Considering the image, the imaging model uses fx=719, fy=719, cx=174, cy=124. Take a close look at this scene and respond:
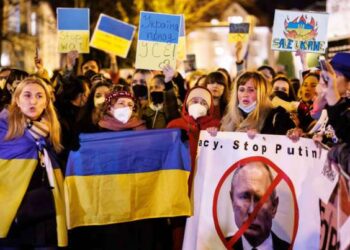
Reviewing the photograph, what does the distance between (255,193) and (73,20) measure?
4976mm

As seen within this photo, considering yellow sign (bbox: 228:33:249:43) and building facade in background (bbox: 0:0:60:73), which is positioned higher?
building facade in background (bbox: 0:0:60:73)

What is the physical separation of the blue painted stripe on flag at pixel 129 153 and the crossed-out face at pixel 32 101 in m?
0.55

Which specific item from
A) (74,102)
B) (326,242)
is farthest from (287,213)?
(74,102)

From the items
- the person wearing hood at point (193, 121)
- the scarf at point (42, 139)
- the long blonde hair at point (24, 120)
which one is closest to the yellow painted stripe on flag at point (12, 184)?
the scarf at point (42, 139)

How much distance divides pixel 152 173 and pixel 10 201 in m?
1.32

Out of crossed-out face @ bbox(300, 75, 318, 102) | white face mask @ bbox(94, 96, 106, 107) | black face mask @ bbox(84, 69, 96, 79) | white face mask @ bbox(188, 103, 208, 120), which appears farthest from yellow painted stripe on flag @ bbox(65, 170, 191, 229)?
black face mask @ bbox(84, 69, 96, 79)

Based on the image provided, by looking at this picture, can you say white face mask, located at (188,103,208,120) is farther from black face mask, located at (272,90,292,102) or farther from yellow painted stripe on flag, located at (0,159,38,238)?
black face mask, located at (272,90,292,102)

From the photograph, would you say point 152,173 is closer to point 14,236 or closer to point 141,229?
point 141,229

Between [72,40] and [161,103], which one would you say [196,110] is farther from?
[72,40]

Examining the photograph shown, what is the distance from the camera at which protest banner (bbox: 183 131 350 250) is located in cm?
589

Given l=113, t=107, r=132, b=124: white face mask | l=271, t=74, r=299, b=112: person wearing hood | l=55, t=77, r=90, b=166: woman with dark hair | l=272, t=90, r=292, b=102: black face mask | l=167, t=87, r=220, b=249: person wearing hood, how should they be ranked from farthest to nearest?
l=272, t=90, r=292, b=102: black face mask, l=271, t=74, r=299, b=112: person wearing hood, l=55, t=77, r=90, b=166: woman with dark hair, l=167, t=87, r=220, b=249: person wearing hood, l=113, t=107, r=132, b=124: white face mask

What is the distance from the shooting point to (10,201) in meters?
5.83

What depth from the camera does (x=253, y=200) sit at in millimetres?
6094

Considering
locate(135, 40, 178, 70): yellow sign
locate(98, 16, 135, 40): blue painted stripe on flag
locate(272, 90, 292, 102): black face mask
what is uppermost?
locate(98, 16, 135, 40): blue painted stripe on flag
